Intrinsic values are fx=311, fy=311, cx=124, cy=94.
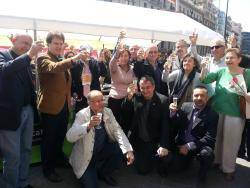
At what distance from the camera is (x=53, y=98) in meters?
3.88

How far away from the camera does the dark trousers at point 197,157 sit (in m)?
4.17

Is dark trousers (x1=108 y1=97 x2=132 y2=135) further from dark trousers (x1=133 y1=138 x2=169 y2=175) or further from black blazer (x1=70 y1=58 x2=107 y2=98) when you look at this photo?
black blazer (x1=70 y1=58 x2=107 y2=98)

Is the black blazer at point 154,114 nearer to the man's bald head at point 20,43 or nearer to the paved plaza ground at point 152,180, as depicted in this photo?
the paved plaza ground at point 152,180

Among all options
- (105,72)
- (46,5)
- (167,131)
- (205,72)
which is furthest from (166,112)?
(46,5)

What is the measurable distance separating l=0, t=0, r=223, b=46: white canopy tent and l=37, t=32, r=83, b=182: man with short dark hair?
170 cm

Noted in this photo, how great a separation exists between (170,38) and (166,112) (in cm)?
309

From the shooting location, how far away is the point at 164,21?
6977mm

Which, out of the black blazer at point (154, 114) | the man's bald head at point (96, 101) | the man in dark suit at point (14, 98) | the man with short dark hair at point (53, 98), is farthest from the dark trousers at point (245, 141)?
the man in dark suit at point (14, 98)

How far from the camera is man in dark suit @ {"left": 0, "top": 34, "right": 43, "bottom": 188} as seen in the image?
306cm

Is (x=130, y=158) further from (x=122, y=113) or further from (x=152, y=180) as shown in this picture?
(x=122, y=113)

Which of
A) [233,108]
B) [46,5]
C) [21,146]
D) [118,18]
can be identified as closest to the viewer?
[21,146]

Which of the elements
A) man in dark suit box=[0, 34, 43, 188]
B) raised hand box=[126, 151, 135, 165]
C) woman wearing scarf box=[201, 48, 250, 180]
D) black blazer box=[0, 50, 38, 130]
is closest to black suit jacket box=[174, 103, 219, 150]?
woman wearing scarf box=[201, 48, 250, 180]

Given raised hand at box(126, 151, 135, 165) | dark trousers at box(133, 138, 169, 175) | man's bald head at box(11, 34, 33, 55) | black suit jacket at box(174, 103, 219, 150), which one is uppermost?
man's bald head at box(11, 34, 33, 55)

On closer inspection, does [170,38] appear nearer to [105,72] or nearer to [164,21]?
[164,21]
